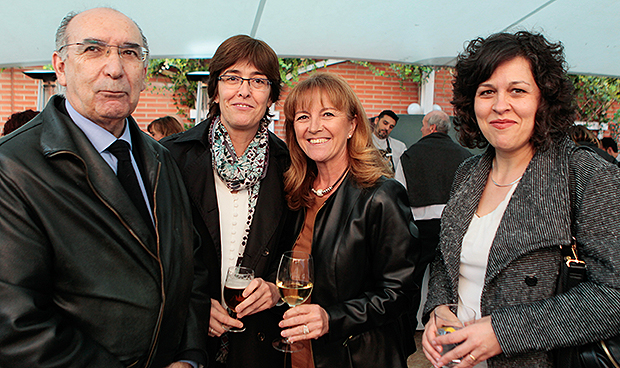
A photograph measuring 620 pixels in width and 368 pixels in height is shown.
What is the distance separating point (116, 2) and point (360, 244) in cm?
327

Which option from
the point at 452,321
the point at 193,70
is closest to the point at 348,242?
the point at 452,321

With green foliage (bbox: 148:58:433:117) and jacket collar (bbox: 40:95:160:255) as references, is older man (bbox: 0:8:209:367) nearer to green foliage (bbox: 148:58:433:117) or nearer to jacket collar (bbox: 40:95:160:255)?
jacket collar (bbox: 40:95:160:255)

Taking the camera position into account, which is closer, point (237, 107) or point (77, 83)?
point (77, 83)

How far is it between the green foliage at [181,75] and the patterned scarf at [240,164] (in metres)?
6.17

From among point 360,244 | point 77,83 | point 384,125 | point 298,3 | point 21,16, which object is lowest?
point 360,244

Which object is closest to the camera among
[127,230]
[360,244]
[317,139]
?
[127,230]

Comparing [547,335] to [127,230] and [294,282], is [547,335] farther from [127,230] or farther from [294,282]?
[127,230]

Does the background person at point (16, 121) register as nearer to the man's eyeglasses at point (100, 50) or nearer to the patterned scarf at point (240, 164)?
the patterned scarf at point (240, 164)

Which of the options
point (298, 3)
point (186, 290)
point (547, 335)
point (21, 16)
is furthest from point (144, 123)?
point (547, 335)

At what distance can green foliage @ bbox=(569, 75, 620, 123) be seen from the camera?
27.9 ft

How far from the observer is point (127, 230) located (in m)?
1.26

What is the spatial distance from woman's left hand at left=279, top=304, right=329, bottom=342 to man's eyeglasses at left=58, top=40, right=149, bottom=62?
114cm

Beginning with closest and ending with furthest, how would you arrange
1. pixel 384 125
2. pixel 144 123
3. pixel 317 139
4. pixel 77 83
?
pixel 77 83 → pixel 317 139 → pixel 384 125 → pixel 144 123

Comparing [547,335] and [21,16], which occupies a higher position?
[21,16]
